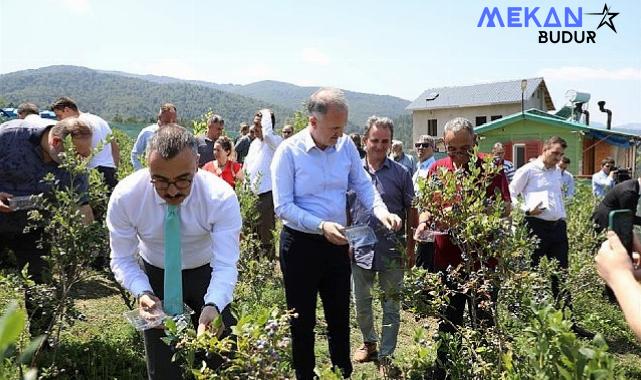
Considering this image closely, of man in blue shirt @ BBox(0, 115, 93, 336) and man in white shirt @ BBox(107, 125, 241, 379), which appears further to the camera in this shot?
man in blue shirt @ BBox(0, 115, 93, 336)

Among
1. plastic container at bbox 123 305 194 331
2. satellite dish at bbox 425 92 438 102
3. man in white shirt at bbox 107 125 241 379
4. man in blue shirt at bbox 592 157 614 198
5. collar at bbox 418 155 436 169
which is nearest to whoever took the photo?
plastic container at bbox 123 305 194 331

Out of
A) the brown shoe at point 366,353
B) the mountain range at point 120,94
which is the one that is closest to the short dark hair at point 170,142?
the brown shoe at point 366,353

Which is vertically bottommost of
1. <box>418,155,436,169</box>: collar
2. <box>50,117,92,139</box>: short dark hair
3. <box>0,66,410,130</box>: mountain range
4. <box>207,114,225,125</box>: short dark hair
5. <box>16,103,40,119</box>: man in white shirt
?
<box>418,155,436,169</box>: collar

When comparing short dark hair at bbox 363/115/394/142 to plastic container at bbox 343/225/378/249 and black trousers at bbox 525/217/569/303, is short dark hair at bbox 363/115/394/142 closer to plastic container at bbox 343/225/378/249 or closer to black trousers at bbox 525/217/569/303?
plastic container at bbox 343/225/378/249

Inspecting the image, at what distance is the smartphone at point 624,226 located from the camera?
156 cm

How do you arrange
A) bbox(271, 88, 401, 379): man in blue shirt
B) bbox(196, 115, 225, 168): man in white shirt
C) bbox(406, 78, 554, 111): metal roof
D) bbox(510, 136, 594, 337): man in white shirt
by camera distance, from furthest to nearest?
bbox(406, 78, 554, 111): metal roof, bbox(196, 115, 225, 168): man in white shirt, bbox(510, 136, 594, 337): man in white shirt, bbox(271, 88, 401, 379): man in blue shirt

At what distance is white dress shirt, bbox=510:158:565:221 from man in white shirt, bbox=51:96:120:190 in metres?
3.92

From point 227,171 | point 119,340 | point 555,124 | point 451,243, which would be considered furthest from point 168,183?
point 555,124

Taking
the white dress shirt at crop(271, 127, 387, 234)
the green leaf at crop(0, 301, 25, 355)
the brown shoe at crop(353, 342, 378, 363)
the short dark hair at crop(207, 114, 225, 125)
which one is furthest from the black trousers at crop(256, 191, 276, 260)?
the green leaf at crop(0, 301, 25, 355)

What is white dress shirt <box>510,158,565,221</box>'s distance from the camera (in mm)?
5043

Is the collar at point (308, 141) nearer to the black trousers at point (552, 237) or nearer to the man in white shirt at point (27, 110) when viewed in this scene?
the black trousers at point (552, 237)

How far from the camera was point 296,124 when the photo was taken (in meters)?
9.49

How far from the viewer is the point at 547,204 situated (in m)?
5.01

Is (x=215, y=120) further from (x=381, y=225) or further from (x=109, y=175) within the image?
(x=381, y=225)
